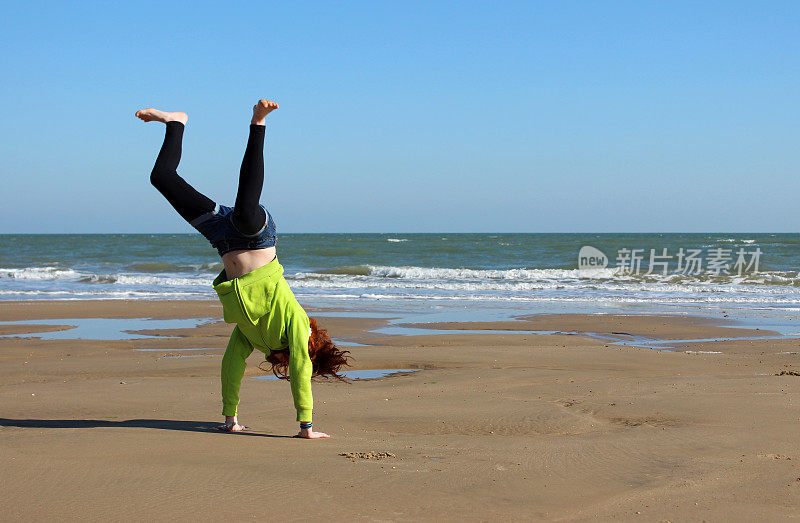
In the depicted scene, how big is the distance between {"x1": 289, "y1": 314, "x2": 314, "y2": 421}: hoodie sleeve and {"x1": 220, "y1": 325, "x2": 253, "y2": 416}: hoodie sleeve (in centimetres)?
39

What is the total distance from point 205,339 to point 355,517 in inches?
327

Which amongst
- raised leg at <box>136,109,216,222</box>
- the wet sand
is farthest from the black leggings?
the wet sand

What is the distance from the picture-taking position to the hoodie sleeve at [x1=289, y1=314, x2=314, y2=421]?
167 inches

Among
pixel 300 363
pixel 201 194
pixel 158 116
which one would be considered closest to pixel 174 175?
pixel 201 194

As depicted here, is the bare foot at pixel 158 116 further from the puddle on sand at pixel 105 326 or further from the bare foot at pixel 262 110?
the puddle on sand at pixel 105 326

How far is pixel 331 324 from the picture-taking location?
514 inches

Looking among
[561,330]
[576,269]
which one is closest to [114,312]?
[561,330]

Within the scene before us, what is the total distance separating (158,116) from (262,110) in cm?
57

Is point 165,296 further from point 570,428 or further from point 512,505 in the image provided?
point 512,505

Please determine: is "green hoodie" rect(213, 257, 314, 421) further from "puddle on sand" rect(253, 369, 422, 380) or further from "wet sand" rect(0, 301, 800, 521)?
"puddle on sand" rect(253, 369, 422, 380)

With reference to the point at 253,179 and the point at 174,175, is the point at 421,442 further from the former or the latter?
the point at 174,175

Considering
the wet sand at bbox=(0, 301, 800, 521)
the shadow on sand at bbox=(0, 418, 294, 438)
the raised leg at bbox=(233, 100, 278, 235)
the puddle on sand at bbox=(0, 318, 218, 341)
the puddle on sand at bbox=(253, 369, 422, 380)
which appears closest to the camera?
the wet sand at bbox=(0, 301, 800, 521)

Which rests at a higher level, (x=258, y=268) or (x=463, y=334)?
(x=258, y=268)

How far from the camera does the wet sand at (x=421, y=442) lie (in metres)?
3.10
